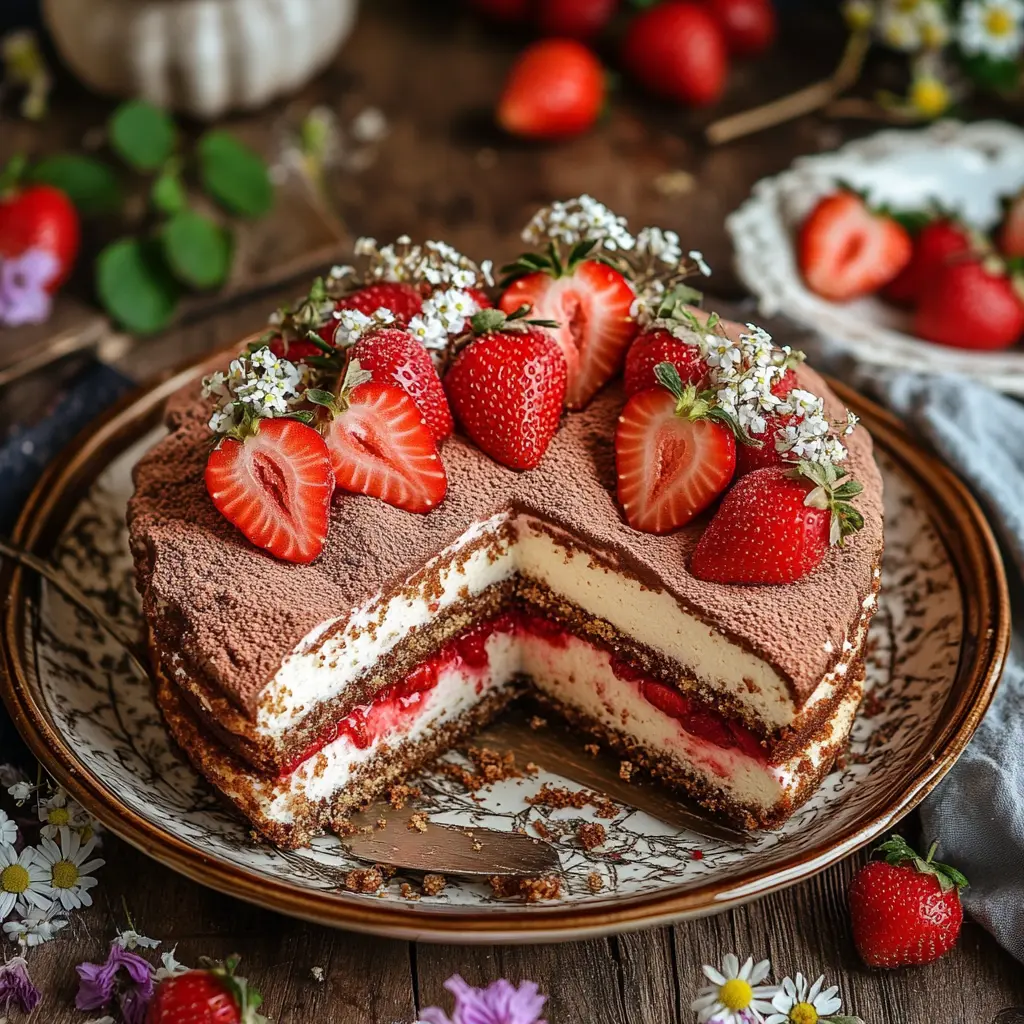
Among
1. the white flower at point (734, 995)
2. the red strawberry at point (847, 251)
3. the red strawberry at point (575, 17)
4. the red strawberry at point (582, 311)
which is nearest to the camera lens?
the white flower at point (734, 995)

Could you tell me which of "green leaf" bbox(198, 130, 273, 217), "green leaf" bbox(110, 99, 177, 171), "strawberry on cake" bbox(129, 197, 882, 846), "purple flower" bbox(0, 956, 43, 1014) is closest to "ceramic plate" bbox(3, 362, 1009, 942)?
"strawberry on cake" bbox(129, 197, 882, 846)

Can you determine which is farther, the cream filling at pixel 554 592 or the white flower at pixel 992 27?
the white flower at pixel 992 27

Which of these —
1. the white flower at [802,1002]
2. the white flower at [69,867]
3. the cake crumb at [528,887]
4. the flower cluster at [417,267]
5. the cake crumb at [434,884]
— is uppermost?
the flower cluster at [417,267]

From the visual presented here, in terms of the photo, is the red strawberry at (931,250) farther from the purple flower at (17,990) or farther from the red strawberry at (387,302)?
the purple flower at (17,990)

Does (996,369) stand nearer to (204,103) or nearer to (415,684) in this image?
(415,684)

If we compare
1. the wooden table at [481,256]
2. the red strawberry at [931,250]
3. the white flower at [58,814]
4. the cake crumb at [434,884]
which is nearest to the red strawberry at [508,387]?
the cake crumb at [434,884]

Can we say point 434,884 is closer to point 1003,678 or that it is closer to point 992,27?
point 1003,678

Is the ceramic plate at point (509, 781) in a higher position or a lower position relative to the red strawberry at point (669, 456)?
lower

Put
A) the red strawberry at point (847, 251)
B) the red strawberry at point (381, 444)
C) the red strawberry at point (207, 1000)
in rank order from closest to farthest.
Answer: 1. the red strawberry at point (207, 1000)
2. the red strawberry at point (381, 444)
3. the red strawberry at point (847, 251)
